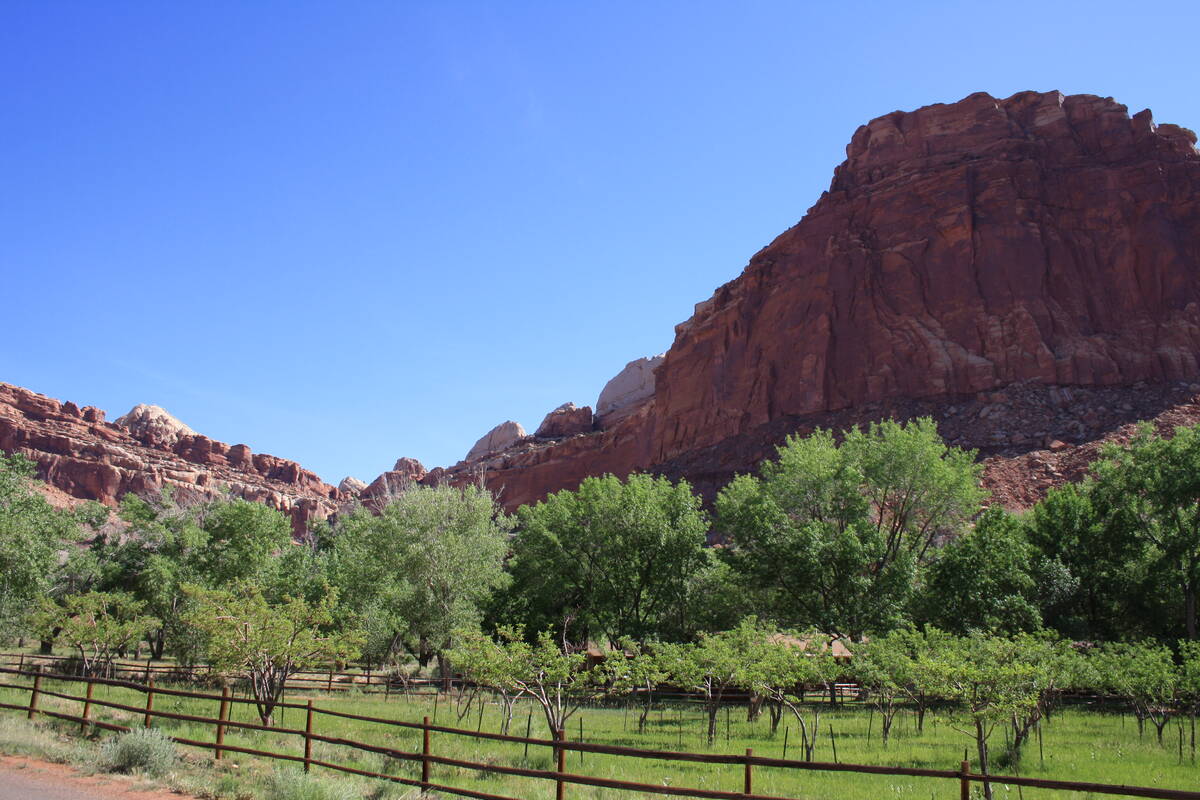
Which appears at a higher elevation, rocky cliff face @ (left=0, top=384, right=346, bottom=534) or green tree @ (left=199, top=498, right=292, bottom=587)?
rocky cliff face @ (left=0, top=384, right=346, bottom=534)

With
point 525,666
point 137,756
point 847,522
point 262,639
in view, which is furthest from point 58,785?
point 847,522

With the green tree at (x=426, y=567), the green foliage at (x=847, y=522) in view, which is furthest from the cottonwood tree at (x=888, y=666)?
the green tree at (x=426, y=567)

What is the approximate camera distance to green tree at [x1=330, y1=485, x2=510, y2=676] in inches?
1252

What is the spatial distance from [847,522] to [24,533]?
106 ft

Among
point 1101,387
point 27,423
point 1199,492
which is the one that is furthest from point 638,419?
point 27,423

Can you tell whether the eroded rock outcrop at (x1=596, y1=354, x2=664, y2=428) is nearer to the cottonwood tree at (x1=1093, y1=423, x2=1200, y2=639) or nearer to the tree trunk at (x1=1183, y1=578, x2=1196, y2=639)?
the cottonwood tree at (x1=1093, y1=423, x2=1200, y2=639)

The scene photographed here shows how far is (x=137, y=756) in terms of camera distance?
12086mm

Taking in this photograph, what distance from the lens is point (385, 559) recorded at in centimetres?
3481

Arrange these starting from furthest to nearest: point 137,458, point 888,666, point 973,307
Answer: point 137,458
point 973,307
point 888,666

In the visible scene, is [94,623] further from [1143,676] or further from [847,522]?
[1143,676]

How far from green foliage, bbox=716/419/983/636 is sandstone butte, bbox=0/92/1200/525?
27079mm

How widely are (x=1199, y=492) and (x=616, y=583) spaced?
2287 centimetres

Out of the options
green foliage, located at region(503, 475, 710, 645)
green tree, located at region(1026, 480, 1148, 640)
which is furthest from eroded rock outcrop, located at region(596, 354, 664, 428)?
green tree, located at region(1026, 480, 1148, 640)

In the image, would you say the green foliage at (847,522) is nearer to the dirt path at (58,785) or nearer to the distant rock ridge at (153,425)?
the dirt path at (58,785)
